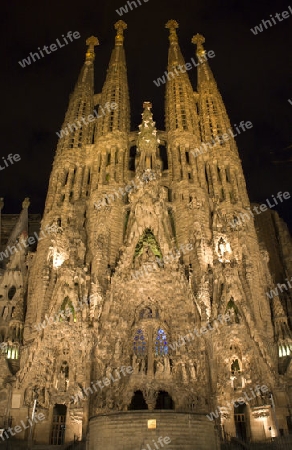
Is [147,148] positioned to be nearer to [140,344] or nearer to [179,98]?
[179,98]

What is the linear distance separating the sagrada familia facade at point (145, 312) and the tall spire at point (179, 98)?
5.36ft

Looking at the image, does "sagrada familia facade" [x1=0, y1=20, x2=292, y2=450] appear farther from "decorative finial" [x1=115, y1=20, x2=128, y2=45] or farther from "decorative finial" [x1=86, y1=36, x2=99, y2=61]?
"decorative finial" [x1=115, y1=20, x2=128, y2=45]

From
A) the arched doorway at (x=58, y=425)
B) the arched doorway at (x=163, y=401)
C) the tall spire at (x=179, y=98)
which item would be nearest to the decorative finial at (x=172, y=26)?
the tall spire at (x=179, y=98)

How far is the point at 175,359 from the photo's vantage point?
1065 inches

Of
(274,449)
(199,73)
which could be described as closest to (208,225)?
(274,449)

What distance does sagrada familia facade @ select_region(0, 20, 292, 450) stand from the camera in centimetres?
2491

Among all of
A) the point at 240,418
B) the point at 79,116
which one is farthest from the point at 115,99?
the point at 240,418

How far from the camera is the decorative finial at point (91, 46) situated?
5311 centimetres

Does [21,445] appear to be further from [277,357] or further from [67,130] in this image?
[67,130]

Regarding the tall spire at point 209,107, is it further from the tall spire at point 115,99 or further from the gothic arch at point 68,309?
the gothic arch at point 68,309

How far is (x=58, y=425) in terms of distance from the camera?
88.3 feet

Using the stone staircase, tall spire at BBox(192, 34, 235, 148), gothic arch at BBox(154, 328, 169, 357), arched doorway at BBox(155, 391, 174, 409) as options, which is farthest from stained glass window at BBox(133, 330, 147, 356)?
tall spire at BBox(192, 34, 235, 148)

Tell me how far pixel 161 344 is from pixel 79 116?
26.8m

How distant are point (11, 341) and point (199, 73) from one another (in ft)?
124
